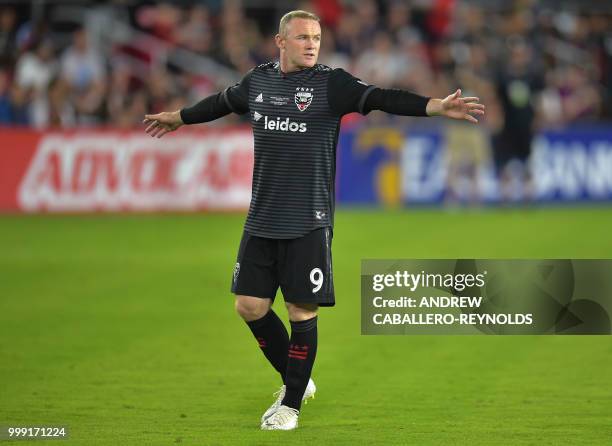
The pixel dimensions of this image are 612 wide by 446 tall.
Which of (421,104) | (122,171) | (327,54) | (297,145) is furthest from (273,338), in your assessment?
(327,54)

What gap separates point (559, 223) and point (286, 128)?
1439cm

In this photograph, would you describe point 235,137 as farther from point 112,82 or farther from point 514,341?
point 514,341

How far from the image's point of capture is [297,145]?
26.2ft

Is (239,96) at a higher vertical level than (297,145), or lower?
higher

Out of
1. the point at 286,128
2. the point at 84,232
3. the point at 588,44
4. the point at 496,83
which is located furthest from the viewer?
the point at 588,44

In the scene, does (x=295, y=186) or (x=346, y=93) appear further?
(x=295, y=186)

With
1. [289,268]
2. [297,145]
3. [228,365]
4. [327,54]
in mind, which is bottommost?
[228,365]

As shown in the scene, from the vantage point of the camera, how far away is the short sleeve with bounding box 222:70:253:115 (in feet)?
27.0

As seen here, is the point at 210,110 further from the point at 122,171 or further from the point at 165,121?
the point at 122,171

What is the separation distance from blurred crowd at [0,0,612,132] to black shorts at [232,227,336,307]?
54.0 feet

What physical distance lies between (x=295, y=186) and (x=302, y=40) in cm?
90

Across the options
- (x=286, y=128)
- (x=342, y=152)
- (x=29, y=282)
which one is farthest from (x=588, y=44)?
(x=286, y=128)

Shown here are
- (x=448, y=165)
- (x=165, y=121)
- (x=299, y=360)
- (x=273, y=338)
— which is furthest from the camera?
(x=448, y=165)

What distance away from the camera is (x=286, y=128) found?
26.1 ft
